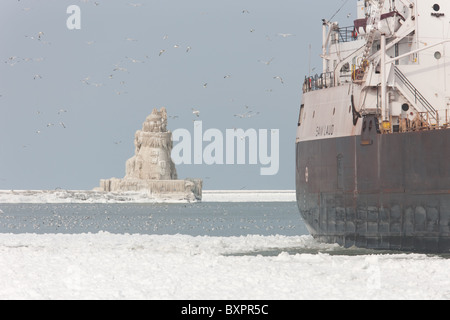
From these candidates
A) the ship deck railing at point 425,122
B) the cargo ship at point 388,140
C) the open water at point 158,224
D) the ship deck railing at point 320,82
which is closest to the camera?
the cargo ship at point 388,140

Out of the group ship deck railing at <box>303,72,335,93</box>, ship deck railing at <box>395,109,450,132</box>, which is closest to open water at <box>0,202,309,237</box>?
ship deck railing at <box>303,72,335,93</box>

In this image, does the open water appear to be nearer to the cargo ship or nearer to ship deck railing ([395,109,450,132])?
the cargo ship

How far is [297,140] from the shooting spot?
44125mm

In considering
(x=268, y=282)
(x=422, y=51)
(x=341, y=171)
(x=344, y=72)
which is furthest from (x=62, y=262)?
(x=344, y=72)

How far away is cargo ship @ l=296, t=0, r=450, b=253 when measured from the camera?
3094 centimetres

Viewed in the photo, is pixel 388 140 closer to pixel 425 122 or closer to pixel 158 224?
pixel 425 122

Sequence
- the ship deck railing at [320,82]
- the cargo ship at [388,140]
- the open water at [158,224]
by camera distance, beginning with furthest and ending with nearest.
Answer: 1. the open water at [158,224]
2. the ship deck railing at [320,82]
3. the cargo ship at [388,140]

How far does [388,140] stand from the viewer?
107ft

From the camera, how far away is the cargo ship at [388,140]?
30.9 meters

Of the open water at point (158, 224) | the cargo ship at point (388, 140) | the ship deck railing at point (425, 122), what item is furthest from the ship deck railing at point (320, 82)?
the open water at point (158, 224)

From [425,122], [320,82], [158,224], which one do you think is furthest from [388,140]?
[158,224]

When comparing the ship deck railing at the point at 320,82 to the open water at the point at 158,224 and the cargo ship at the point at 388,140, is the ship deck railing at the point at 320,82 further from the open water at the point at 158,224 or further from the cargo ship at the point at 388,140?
the open water at the point at 158,224

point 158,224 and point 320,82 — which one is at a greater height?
point 320,82
